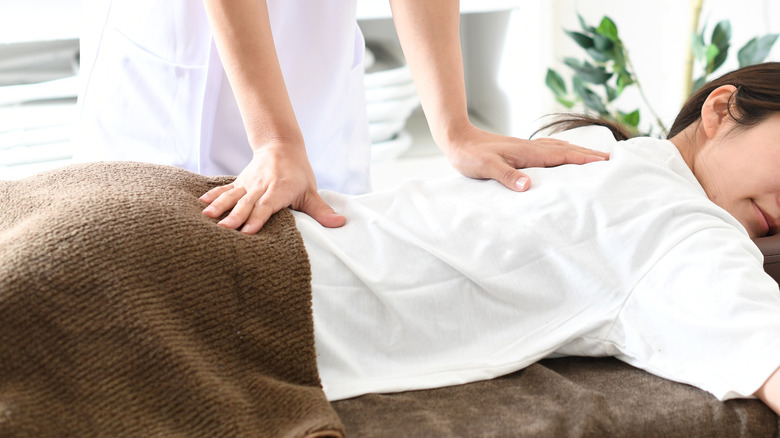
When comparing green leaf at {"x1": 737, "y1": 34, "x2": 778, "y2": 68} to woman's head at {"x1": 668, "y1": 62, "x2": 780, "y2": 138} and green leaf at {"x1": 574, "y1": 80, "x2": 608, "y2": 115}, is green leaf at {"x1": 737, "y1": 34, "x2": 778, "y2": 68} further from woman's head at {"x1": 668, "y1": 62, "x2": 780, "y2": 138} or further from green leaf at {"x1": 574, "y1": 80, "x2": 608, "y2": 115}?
woman's head at {"x1": 668, "y1": 62, "x2": 780, "y2": 138}

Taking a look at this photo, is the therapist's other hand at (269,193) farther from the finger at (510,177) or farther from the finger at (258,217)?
the finger at (510,177)

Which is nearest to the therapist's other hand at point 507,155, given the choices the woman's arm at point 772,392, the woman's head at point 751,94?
the woman's head at point 751,94

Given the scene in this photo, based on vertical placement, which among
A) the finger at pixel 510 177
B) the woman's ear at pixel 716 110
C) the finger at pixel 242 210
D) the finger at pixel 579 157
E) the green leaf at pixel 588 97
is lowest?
the green leaf at pixel 588 97

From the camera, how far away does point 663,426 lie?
0.90 m

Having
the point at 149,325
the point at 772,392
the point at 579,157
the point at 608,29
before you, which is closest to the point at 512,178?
the point at 579,157

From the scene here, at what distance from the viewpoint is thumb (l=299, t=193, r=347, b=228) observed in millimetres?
1143

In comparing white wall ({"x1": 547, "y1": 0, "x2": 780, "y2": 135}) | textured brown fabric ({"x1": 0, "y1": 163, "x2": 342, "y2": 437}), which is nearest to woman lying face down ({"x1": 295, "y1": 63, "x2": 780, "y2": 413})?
Answer: textured brown fabric ({"x1": 0, "y1": 163, "x2": 342, "y2": 437})

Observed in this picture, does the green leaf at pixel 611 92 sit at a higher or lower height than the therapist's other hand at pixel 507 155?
lower

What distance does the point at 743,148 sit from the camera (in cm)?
123

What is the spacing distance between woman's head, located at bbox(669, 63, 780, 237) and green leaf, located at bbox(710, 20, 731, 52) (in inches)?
40.8

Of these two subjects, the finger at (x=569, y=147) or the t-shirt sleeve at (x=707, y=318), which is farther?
A: the finger at (x=569, y=147)

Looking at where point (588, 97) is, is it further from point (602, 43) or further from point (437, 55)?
point (437, 55)

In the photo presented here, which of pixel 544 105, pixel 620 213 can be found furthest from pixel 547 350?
pixel 544 105

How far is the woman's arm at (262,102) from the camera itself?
116 centimetres
